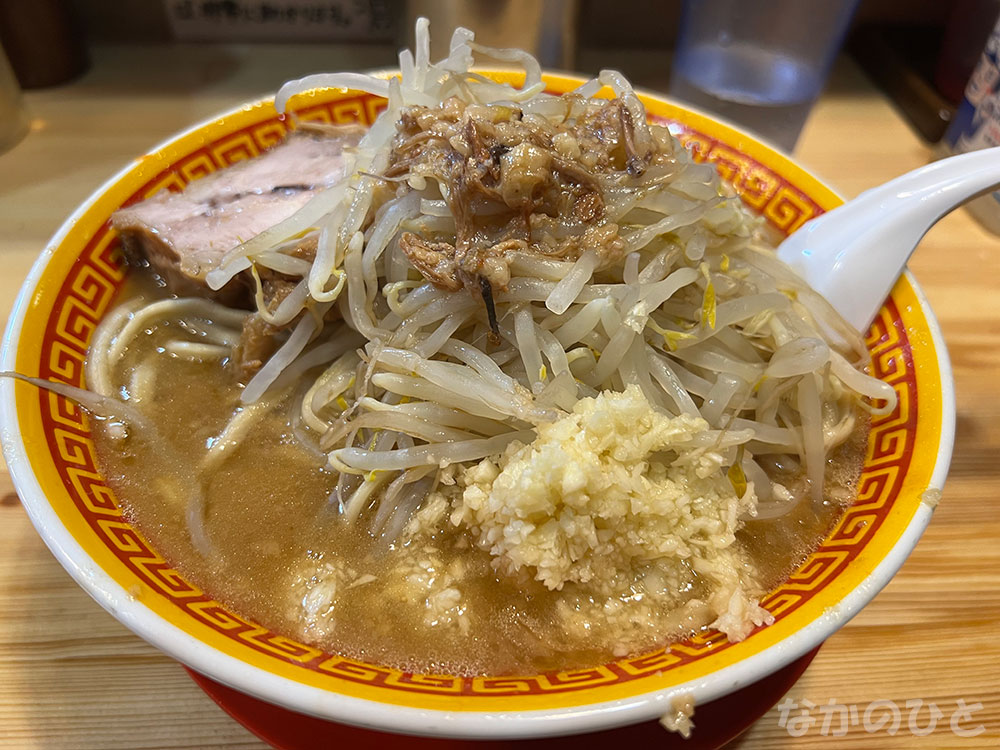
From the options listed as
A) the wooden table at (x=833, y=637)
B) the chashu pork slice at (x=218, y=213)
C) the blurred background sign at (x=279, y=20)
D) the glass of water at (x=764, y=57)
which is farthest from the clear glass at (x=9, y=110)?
the glass of water at (x=764, y=57)

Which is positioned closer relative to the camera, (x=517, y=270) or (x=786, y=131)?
(x=517, y=270)

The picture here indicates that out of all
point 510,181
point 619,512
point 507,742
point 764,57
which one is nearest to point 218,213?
point 510,181

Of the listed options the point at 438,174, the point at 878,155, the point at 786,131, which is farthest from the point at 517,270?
the point at 878,155

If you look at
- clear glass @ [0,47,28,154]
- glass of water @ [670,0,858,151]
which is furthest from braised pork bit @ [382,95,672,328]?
clear glass @ [0,47,28,154]

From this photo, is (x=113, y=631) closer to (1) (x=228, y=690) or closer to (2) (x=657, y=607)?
(1) (x=228, y=690)

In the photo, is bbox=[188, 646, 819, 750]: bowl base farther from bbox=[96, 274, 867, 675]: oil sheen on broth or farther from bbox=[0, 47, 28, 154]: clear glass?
bbox=[0, 47, 28, 154]: clear glass

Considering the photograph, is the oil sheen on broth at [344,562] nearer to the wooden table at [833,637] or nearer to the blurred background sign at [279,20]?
the wooden table at [833,637]

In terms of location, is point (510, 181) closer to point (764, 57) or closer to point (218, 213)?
point (218, 213)
